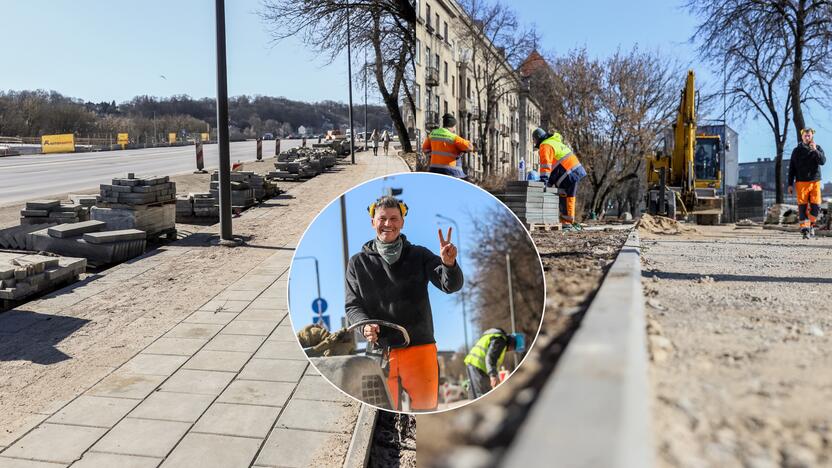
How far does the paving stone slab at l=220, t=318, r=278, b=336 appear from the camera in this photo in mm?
6133

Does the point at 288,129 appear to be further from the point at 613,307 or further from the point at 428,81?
the point at 613,307

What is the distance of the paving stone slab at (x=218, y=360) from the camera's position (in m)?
5.18

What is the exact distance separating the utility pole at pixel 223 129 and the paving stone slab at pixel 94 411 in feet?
23.2

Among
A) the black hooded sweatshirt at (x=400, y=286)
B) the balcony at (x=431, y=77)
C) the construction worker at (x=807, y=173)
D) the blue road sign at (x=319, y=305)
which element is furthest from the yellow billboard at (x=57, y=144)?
the black hooded sweatshirt at (x=400, y=286)

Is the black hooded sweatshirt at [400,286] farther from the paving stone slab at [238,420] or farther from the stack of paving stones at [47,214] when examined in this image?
the stack of paving stones at [47,214]

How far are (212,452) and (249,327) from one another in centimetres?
260

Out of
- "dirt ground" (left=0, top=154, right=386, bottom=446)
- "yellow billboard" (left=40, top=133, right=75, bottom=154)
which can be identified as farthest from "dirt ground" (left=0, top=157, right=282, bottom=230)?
"yellow billboard" (left=40, top=133, right=75, bottom=154)

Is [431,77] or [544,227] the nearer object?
[544,227]

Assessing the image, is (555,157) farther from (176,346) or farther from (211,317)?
(176,346)

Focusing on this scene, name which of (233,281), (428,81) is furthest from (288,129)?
(233,281)

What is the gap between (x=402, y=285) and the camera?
192 centimetres

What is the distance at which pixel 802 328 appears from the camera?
3.56 m

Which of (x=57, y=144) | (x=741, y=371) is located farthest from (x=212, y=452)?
Answer: (x=57, y=144)

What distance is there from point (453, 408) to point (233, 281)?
23.1 ft
